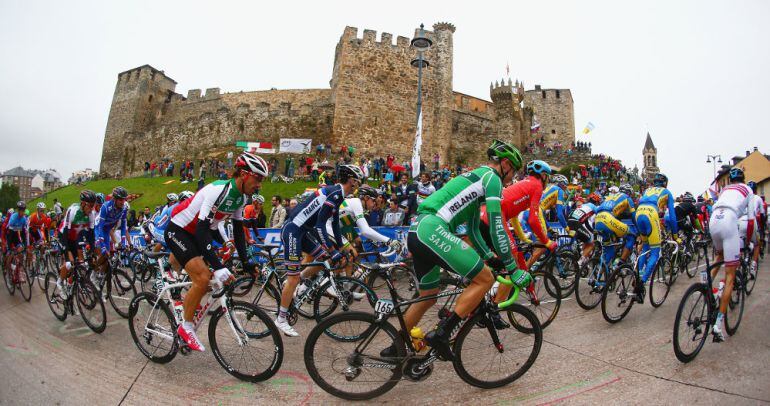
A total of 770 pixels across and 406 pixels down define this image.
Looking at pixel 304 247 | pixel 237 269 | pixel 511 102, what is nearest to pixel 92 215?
pixel 237 269

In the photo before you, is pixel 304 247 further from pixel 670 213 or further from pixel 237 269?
pixel 670 213

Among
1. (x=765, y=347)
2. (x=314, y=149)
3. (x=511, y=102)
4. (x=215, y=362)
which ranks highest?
(x=511, y=102)

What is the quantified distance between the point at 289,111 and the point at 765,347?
125ft

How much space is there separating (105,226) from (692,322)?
8609 millimetres

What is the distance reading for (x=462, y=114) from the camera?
43.9m

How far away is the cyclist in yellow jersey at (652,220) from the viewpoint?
6344 mm

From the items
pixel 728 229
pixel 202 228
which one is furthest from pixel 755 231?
pixel 202 228

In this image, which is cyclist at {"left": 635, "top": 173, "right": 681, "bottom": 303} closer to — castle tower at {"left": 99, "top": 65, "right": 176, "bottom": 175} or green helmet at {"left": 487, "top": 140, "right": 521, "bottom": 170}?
green helmet at {"left": 487, "top": 140, "right": 521, "bottom": 170}

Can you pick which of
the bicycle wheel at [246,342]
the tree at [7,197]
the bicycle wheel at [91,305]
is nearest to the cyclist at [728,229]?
the bicycle wheel at [246,342]

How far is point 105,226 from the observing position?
761cm

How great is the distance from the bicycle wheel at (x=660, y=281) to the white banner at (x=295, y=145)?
99.6 feet

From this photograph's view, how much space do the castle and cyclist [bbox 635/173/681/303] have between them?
28.0m

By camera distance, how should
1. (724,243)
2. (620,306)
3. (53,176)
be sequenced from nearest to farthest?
1. (724,243)
2. (620,306)
3. (53,176)

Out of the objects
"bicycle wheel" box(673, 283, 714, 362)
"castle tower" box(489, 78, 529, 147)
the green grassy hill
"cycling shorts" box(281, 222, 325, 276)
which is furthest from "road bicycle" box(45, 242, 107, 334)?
"castle tower" box(489, 78, 529, 147)
